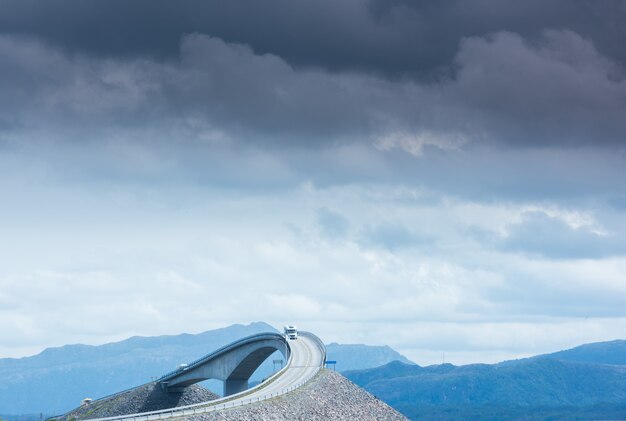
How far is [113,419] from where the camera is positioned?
654 ft

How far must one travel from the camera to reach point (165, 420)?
19525cm

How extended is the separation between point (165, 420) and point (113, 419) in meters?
9.39
